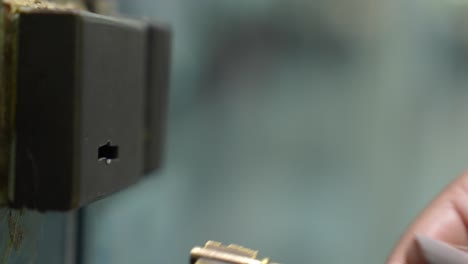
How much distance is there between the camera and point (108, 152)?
0.33m

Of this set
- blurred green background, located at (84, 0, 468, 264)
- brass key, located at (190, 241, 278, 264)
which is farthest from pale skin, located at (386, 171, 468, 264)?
blurred green background, located at (84, 0, 468, 264)

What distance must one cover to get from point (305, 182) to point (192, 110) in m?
0.19

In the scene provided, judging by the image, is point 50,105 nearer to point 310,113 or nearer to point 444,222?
point 444,222

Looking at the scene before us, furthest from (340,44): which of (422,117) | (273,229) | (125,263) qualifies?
(125,263)

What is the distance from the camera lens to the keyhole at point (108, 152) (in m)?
0.32

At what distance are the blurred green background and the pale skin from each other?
19.3 inches

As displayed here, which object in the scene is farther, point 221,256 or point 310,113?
point 310,113

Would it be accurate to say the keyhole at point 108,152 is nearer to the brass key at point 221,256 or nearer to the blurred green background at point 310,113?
the brass key at point 221,256

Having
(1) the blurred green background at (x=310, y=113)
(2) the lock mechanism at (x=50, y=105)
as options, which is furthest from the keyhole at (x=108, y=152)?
(1) the blurred green background at (x=310, y=113)

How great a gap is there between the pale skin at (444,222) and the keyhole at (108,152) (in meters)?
0.16

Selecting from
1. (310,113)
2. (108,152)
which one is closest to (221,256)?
(108,152)

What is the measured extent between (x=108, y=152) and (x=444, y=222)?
0.19 metres

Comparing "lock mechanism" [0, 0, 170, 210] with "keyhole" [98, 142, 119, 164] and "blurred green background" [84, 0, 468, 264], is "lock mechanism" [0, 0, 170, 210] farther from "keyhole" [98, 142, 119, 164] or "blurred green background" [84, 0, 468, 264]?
"blurred green background" [84, 0, 468, 264]

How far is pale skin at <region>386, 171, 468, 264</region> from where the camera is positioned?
34 cm
